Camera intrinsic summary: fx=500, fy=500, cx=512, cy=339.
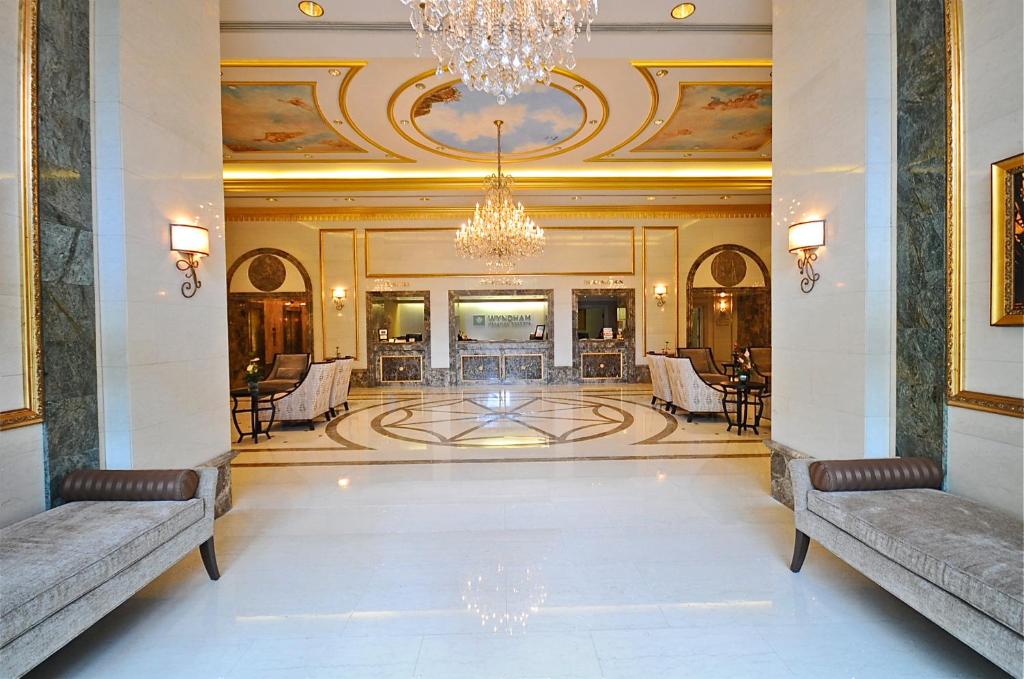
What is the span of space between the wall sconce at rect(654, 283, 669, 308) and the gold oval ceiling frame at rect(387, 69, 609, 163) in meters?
4.24

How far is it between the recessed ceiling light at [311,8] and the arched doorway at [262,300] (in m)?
7.42

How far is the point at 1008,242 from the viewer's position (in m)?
2.29

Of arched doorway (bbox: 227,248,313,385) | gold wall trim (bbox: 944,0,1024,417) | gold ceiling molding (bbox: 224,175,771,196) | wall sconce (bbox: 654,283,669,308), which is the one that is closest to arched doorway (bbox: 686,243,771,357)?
wall sconce (bbox: 654,283,669,308)

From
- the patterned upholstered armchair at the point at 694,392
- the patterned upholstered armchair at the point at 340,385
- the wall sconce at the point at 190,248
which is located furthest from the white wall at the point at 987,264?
the patterned upholstered armchair at the point at 340,385

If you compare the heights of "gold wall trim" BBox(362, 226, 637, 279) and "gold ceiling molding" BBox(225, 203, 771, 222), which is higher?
"gold ceiling molding" BBox(225, 203, 771, 222)

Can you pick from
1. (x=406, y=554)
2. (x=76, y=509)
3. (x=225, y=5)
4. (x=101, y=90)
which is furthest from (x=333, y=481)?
(x=225, y=5)

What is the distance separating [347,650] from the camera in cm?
202

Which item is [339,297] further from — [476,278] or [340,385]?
[340,385]

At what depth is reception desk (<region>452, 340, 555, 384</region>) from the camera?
36.4 feet

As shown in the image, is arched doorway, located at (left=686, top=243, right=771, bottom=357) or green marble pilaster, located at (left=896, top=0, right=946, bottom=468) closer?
green marble pilaster, located at (left=896, top=0, right=946, bottom=468)

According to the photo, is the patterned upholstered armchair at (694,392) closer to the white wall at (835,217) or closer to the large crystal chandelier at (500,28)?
the white wall at (835,217)

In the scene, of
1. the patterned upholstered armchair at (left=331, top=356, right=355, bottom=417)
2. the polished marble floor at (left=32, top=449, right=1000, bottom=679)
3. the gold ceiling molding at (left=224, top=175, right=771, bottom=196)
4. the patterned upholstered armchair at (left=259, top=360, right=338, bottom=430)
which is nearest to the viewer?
the polished marble floor at (left=32, top=449, right=1000, bottom=679)

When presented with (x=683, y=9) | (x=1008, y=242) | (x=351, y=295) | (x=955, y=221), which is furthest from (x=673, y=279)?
(x=1008, y=242)

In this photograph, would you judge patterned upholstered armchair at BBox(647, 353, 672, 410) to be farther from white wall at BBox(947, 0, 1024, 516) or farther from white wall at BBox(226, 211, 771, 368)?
white wall at BBox(947, 0, 1024, 516)
